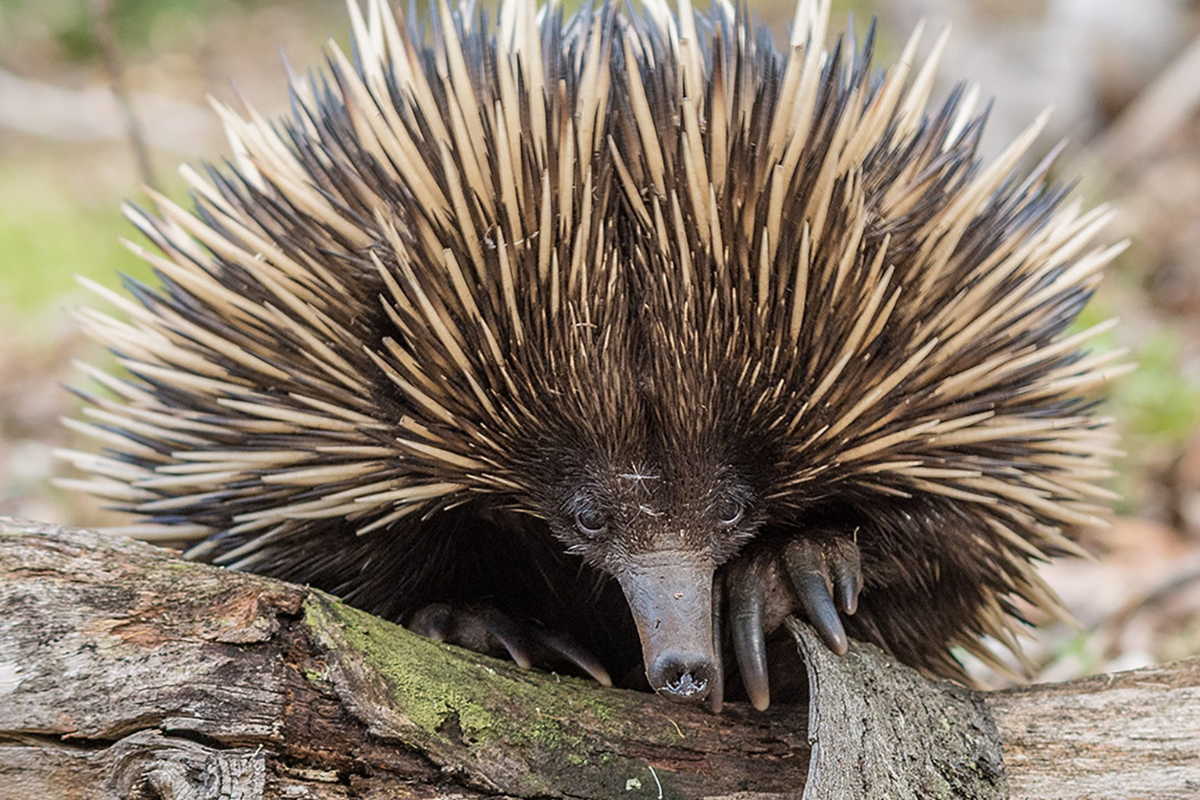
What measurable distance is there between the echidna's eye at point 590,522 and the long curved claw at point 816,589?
33cm

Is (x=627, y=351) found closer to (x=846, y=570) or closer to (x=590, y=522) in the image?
(x=590, y=522)

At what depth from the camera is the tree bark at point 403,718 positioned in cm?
156

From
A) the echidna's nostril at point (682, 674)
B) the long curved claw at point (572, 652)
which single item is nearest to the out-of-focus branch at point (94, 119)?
the long curved claw at point (572, 652)

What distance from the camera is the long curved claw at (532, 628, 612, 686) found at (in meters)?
1.98

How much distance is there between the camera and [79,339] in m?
6.28

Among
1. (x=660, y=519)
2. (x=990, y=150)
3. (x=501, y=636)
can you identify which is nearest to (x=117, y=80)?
(x=501, y=636)

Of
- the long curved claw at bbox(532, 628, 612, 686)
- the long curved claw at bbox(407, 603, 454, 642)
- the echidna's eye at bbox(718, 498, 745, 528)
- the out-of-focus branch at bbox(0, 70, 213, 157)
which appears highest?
the out-of-focus branch at bbox(0, 70, 213, 157)

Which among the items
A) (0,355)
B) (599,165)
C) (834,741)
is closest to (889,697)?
(834,741)

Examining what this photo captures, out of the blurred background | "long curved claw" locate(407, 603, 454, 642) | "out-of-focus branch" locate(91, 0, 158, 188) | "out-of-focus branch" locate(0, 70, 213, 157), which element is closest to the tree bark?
"long curved claw" locate(407, 603, 454, 642)

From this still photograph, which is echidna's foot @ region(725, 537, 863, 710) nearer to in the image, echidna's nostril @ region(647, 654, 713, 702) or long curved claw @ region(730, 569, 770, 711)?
long curved claw @ region(730, 569, 770, 711)

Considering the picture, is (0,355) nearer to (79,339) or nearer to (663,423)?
(79,339)

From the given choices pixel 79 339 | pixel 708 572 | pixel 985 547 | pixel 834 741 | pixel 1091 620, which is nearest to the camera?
pixel 834 741

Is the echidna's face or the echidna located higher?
the echidna

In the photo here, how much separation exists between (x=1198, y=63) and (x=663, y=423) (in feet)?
19.5
